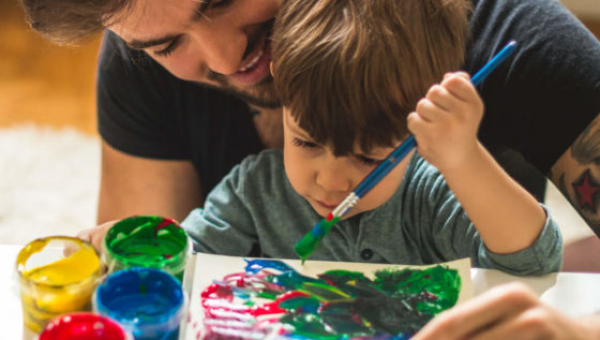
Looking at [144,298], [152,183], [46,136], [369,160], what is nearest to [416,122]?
[369,160]

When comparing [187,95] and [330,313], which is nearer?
[330,313]

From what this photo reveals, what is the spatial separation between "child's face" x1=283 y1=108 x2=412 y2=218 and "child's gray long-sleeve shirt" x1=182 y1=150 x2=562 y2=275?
0.20 ft

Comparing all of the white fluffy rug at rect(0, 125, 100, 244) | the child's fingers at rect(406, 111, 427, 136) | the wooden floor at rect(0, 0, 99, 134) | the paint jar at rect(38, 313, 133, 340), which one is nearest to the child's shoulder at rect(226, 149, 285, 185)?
the child's fingers at rect(406, 111, 427, 136)

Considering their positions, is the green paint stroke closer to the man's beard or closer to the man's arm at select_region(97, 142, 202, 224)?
the man's beard

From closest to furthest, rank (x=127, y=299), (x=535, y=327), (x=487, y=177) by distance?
(x=535, y=327) → (x=127, y=299) → (x=487, y=177)

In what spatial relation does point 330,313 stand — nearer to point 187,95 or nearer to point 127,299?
point 127,299

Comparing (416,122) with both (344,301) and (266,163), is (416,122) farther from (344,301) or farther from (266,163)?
(266,163)

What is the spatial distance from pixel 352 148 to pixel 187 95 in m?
0.43

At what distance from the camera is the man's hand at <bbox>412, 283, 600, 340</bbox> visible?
0.58 m

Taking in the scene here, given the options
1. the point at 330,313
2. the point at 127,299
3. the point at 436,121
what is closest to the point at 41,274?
the point at 127,299

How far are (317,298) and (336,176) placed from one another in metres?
0.16

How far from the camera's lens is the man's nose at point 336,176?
0.85 meters

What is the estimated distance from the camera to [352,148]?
828mm

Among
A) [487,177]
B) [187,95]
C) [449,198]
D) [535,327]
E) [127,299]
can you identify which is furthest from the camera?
[187,95]
